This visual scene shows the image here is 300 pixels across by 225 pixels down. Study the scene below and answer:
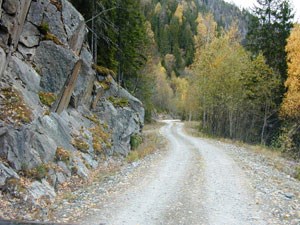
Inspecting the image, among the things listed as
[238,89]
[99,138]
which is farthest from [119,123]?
[238,89]

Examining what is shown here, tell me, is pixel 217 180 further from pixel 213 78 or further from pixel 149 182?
pixel 213 78

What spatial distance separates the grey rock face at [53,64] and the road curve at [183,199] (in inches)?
214

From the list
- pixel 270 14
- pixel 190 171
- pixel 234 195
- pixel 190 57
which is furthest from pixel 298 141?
pixel 190 57

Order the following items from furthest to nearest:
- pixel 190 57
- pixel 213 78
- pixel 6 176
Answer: pixel 190 57
pixel 213 78
pixel 6 176

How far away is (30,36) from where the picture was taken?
1361 cm

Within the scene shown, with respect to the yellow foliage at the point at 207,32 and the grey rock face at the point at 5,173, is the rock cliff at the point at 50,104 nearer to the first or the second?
the grey rock face at the point at 5,173

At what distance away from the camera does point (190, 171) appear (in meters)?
13.7

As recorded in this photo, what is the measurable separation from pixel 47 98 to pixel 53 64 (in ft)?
6.22

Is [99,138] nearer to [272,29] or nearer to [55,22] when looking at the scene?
[55,22]

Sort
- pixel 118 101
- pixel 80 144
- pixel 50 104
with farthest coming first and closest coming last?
1. pixel 118 101
2. pixel 80 144
3. pixel 50 104

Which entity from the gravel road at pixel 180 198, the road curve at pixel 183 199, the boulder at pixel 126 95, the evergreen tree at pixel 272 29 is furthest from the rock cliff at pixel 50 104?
the evergreen tree at pixel 272 29

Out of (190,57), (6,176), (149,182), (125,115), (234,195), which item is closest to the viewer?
(6,176)

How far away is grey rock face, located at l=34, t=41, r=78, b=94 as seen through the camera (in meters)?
14.0

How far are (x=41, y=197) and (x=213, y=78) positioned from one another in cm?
2628
